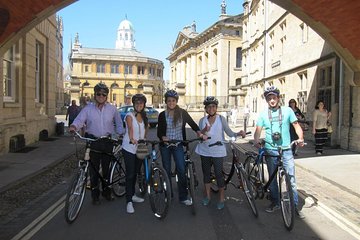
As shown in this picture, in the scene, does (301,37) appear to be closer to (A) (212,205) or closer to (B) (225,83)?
(A) (212,205)

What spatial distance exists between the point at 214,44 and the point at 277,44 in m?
45.0

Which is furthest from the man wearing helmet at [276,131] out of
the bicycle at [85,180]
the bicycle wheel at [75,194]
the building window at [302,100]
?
the building window at [302,100]

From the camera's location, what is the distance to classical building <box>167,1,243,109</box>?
219 feet

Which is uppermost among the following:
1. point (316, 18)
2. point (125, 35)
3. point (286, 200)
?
point (125, 35)

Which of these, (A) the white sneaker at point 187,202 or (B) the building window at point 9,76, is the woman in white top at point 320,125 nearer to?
(A) the white sneaker at point 187,202

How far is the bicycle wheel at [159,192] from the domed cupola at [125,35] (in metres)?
154

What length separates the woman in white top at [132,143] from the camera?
6.44 meters

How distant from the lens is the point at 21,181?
877 cm

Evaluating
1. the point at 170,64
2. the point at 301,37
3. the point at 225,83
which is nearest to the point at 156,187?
the point at 301,37

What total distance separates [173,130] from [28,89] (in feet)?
35.1

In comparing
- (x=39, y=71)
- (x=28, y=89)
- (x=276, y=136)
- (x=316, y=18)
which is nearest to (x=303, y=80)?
(x=316, y=18)

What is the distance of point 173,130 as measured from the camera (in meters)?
6.77

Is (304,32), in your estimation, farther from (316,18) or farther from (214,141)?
(214,141)

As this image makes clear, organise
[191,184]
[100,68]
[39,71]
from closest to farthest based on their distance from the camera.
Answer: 1. [191,184]
2. [39,71]
3. [100,68]
